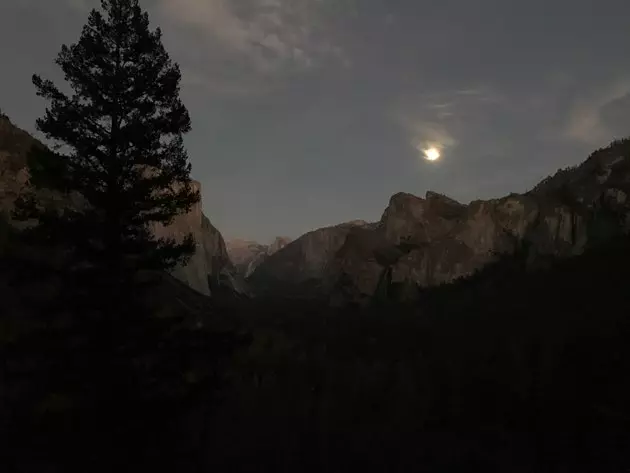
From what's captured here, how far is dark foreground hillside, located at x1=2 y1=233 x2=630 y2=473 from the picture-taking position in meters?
16.5

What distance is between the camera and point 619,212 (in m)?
164

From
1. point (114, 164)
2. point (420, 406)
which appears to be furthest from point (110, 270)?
point (420, 406)

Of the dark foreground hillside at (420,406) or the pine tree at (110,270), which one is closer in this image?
the pine tree at (110,270)

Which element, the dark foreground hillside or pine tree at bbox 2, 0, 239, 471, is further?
the dark foreground hillside

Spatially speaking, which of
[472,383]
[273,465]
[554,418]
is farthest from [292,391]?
[554,418]

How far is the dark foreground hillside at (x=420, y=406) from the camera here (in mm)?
16516

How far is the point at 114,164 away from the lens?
16.3 m

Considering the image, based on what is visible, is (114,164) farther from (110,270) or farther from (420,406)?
(420,406)

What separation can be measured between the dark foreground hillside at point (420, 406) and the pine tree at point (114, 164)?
112 inches

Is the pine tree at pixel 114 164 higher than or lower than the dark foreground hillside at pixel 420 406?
higher

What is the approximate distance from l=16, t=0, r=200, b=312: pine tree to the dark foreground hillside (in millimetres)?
2838

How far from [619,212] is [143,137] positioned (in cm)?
17134

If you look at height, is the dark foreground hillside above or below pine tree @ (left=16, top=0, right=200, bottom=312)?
below

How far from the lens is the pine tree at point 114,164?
604 inches
